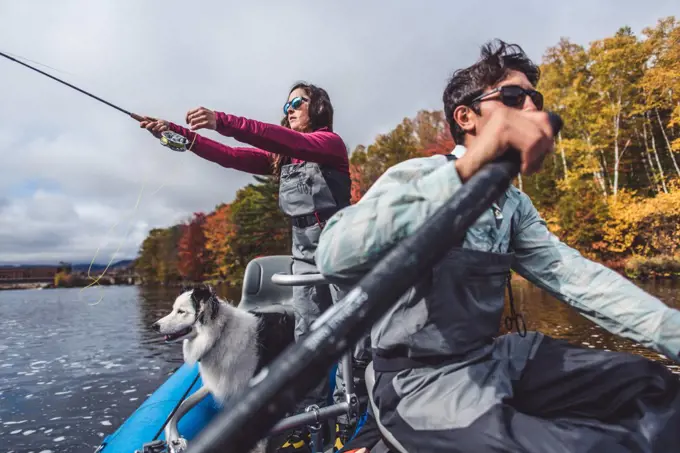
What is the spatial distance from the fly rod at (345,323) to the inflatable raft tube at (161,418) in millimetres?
2520

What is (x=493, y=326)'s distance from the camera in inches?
52.7

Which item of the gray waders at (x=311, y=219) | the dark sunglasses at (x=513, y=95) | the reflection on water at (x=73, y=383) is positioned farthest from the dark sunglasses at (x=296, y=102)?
the reflection on water at (x=73, y=383)

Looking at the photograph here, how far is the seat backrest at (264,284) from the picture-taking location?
467 centimetres

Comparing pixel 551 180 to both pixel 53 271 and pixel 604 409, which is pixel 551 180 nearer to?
pixel 604 409

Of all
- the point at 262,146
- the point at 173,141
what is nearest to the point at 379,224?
the point at 262,146

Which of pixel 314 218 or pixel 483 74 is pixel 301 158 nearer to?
pixel 314 218

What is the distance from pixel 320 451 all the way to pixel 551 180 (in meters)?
34.2

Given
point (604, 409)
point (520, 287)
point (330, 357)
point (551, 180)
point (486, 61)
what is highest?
point (551, 180)

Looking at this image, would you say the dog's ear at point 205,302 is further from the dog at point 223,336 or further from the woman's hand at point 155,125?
the woman's hand at point 155,125

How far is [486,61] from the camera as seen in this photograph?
5.25 feet

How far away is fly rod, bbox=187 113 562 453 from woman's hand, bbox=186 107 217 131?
208cm

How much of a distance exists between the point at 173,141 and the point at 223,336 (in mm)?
2018

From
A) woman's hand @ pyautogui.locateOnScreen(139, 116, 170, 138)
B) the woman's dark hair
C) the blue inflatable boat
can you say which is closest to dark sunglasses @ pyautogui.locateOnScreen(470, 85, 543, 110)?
the blue inflatable boat

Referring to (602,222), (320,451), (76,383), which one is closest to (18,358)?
(76,383)
